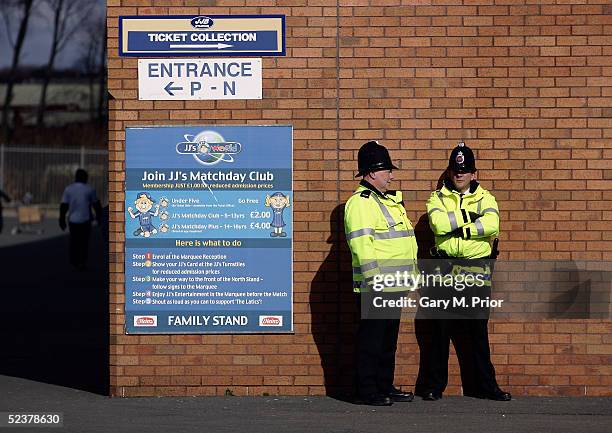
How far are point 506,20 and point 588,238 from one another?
5.70 feet

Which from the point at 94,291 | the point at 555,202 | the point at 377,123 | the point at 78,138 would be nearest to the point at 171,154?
the point at 377,123

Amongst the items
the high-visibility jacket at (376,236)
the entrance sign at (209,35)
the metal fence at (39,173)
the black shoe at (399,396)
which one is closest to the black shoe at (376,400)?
the black shoe at (399,396)

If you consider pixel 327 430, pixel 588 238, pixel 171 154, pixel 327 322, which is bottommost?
pixel 327 430

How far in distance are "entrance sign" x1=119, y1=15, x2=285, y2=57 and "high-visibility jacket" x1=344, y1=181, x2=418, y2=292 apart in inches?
52.5

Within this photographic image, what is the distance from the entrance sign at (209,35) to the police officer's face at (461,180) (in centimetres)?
158

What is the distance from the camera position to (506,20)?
31.3ft

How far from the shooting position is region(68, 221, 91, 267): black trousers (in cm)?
2112

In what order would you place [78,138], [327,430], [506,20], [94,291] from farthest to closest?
[78,138], [94,291], [506,20], [327,430]

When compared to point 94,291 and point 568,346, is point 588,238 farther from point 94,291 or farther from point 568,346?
point 94,291

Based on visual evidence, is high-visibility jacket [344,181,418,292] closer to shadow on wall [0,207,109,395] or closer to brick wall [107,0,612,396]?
brick wall [107,0,612,396]

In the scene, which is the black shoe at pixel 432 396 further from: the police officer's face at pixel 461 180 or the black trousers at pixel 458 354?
the police officer's face at pixel 461 180

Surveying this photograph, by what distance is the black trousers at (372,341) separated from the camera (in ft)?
30.1

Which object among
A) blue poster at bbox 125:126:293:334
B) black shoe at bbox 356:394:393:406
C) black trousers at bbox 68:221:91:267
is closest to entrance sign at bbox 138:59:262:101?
blue poster at bbox 125:126:293:334

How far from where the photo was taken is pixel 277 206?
9555 millimetres
